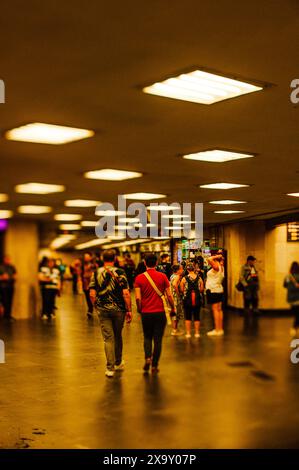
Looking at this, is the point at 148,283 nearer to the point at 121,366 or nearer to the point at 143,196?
the point at 121,366

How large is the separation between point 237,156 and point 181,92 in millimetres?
2638

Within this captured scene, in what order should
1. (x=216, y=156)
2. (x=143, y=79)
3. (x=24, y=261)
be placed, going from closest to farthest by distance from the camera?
1. (x=24, y=261)
2. (x=143, y=79)
3. (x=216, y=156)

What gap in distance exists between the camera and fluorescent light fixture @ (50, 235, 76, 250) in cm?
349

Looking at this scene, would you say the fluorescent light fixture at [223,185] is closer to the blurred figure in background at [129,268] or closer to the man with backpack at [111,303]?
the man with backpack at [111,303]

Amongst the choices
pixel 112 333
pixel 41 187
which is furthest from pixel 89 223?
pixel 41 187

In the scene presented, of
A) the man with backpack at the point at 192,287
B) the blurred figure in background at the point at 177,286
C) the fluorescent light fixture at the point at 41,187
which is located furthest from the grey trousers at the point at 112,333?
the fluorescent light fixture at the point at 41,187

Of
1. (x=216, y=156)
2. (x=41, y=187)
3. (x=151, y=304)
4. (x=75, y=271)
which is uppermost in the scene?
(x=216, y=156)

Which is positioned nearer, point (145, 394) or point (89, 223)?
point (89, 223)

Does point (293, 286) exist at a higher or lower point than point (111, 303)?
higher

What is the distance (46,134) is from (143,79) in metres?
1.95

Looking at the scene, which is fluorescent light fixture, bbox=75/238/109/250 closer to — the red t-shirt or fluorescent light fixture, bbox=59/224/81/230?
fluorescent light fixture, bbox=59/224/81/230

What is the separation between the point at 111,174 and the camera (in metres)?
8.48

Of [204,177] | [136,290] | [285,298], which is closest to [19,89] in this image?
[136,290]

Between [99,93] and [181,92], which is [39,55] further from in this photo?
[181,92]
